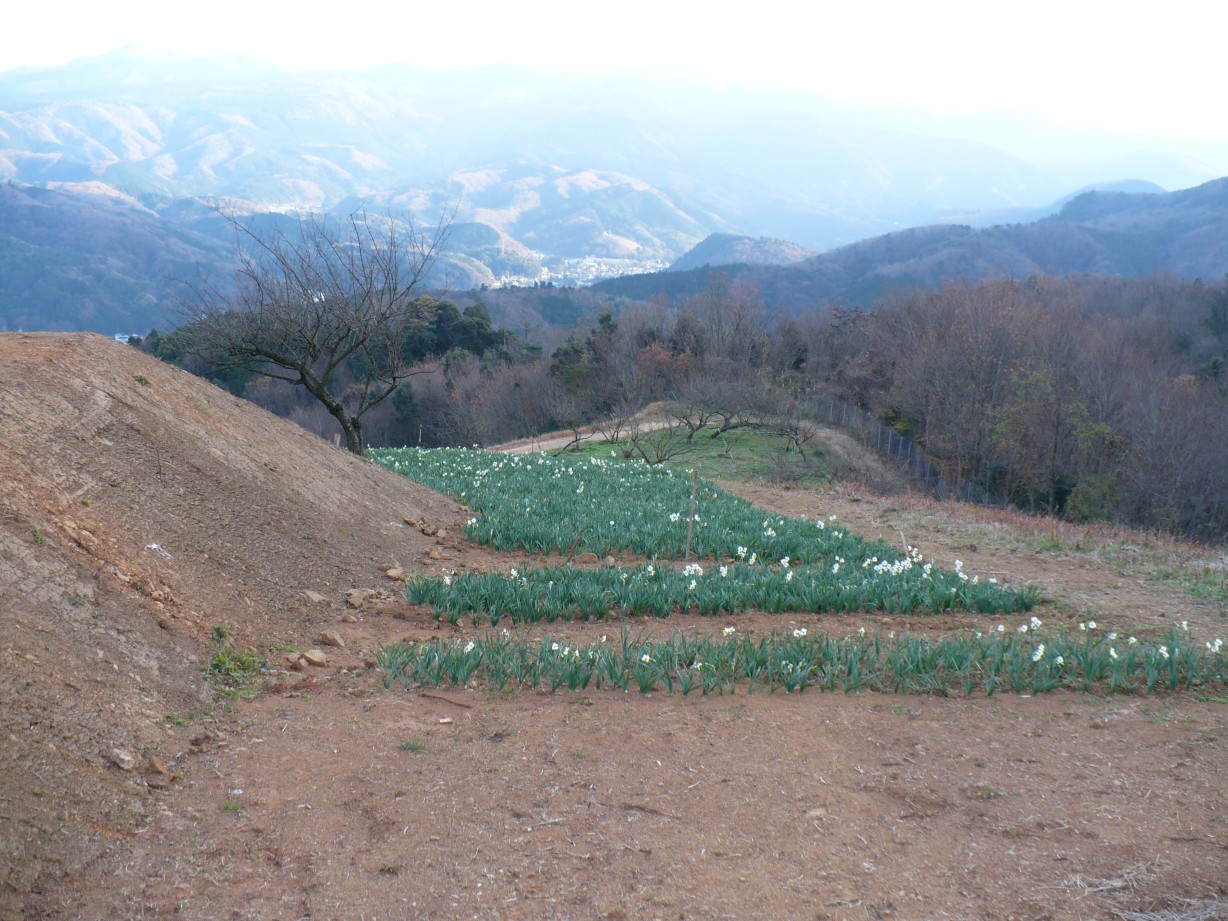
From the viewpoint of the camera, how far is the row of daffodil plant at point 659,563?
7742mm

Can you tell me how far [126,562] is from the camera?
6.05 meters

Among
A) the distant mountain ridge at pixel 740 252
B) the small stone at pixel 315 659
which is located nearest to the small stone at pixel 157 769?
the small stone at pixel 315 659

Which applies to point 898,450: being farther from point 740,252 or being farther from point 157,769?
point 740,252

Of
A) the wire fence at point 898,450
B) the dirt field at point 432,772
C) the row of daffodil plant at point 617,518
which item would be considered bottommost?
the wire fence at point 898,450

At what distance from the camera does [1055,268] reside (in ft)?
324

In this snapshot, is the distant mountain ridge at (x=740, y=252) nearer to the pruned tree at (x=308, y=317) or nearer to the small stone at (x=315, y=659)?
the pruned tree at (x=308, y=317)

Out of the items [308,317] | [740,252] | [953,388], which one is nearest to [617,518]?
[308,317]

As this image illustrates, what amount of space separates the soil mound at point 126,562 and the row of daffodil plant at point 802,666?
1.41 metres

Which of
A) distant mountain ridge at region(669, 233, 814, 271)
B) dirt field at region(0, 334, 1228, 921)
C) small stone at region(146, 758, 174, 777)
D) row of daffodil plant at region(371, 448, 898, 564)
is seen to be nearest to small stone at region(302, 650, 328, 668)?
dirt field at region(0, 334, 1228, 921)

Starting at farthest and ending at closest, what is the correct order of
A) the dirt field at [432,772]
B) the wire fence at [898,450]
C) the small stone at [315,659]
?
the wire fence at [898,450] → the small stone at [315,659] → the dirt field at [432,772]

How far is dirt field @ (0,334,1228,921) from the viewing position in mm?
3674

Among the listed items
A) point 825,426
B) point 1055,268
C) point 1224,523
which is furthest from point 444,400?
point 1055,268

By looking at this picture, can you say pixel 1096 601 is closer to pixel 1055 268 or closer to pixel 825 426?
pixel 825 426

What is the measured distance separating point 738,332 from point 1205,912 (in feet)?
140
